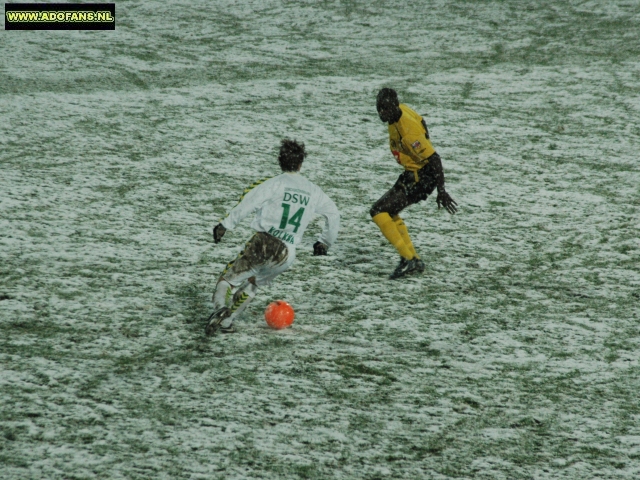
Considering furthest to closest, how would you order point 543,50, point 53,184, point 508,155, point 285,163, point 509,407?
point 543,50, point 508,155, point 53,184, point 285,163, point 509,407

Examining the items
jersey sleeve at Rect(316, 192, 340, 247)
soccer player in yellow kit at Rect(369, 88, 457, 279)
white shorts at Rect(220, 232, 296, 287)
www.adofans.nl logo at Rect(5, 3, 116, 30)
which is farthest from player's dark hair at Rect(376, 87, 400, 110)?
www.adofans.nl logo at Rect(5, 3, 116, 30)

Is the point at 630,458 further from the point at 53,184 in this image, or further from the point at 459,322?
the point at 53,184

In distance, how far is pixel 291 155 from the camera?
5.71 m

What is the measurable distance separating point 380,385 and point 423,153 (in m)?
2.55

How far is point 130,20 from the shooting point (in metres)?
16.2

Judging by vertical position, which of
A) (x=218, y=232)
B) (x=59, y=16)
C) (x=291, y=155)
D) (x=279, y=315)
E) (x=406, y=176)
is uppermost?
(x=59, y=16)

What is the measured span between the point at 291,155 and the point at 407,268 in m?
1.88

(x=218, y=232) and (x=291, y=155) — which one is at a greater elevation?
(x=291, y=155)

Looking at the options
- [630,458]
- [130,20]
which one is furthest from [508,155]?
[130,20]

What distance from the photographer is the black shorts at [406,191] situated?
7.09 meters

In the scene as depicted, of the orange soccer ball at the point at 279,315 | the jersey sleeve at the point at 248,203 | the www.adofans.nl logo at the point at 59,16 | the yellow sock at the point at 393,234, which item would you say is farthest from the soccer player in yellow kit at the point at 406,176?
the www.adofans.nl logo at the point at 59,16

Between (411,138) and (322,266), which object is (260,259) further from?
(411,138)

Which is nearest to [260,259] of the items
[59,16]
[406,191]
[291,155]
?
[291,155]

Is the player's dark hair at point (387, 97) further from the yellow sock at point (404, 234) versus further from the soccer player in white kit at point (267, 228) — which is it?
the soccer player in white kit at point (267, 228)
